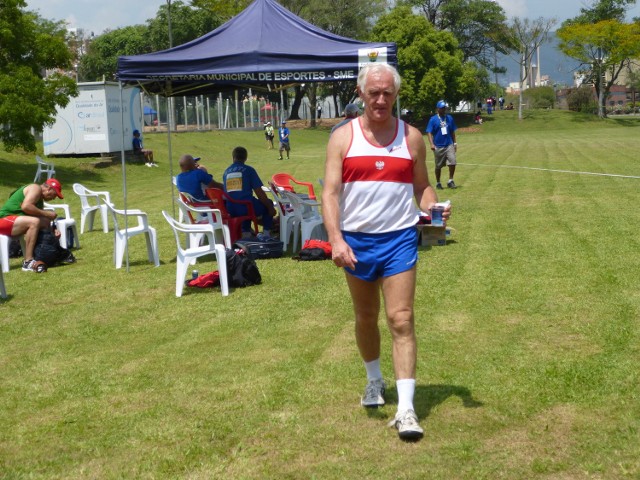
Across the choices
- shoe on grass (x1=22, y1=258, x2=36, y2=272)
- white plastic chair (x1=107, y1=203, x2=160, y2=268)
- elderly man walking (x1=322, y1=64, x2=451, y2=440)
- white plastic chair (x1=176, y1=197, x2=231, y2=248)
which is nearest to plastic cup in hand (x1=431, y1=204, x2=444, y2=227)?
elderly man walking (x1=322, y1=64, x2=451, y2=440)

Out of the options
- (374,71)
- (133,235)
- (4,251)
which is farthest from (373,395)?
(4,251)

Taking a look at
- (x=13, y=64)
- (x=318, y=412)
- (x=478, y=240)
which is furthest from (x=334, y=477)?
(x=13, y=64)

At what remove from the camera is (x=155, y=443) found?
15.9 ft

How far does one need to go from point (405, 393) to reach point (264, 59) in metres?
7.42

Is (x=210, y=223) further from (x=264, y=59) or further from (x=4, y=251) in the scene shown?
(x=4, y=251)

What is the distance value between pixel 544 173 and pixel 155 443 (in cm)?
1901

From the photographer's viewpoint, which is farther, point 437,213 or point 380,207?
point 437,213

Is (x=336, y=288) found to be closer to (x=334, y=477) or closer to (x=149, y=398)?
(x=149, y=398)

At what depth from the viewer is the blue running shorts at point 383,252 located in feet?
15.6

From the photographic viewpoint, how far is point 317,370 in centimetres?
608

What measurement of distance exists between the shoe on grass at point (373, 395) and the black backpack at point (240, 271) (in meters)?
4.29

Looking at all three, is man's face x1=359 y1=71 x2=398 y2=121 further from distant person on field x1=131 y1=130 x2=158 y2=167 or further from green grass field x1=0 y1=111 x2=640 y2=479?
distant person on field x1=131 y1=130 x2=158 y2=167

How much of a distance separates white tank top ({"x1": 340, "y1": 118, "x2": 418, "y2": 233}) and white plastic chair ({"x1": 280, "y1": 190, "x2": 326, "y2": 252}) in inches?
260

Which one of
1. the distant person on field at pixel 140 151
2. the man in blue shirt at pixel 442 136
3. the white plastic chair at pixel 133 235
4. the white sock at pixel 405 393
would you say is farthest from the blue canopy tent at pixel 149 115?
the white sock at pixel 405 393
